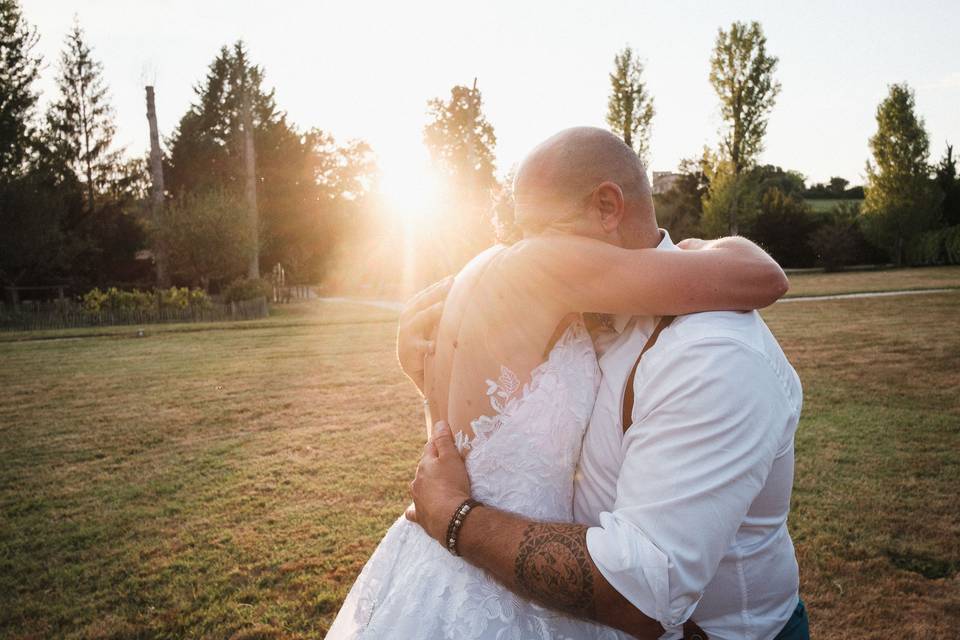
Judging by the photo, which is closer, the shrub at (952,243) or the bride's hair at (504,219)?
the bride's hair at (504,219)

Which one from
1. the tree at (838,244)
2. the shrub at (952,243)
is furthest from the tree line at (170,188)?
the shrub at (952,243)

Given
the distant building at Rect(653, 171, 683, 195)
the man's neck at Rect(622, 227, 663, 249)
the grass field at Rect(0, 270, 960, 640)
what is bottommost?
the grass field at Rect(0, 270, 960, 640)

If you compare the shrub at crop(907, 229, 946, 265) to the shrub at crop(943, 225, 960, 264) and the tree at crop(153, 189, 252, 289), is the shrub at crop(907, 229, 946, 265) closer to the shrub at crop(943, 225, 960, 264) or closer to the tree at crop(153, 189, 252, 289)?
the shrub at crop(943, 225, 960, 264)

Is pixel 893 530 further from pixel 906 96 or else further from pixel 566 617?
pixel 906 96

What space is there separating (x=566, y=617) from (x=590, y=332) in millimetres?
799

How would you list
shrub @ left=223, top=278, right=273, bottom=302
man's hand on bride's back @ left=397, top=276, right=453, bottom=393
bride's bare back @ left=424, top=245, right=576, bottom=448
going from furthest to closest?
shrub @ left=223, top=278, right=273, bottom=302, man's hand on bride's back @ left=397, top=276, right=453, bottom=393, bride's bare back @ left=424, top=245, right=576, bottom=448

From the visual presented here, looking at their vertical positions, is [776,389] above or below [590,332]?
below

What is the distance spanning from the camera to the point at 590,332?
1.82 metres

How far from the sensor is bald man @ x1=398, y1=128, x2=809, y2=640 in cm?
134

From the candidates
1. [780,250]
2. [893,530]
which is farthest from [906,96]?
[893,530]

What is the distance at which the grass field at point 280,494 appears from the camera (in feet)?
13.0

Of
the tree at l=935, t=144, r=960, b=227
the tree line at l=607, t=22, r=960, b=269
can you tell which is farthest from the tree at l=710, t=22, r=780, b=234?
the tree at l=935, t=144, r=960, b=227

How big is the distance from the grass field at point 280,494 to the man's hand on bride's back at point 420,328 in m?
Answer: 2.42

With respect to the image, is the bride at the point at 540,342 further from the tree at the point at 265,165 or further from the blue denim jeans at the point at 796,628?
the tree at the point at 265,165
